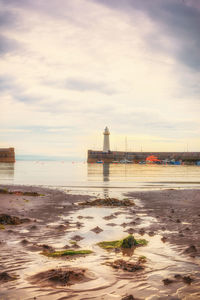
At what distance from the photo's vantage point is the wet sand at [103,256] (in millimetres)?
5008

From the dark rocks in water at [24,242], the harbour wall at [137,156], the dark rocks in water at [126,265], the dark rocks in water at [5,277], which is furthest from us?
the harbour wall at [137,156]

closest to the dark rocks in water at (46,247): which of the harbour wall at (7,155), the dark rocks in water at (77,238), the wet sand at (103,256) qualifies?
the wet sand at (103,256)

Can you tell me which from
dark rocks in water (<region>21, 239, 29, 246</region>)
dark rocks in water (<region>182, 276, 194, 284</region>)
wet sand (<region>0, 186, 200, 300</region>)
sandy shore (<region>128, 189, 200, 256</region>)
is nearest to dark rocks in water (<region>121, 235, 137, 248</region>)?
wet sand (<region>0, 186, 200, 300</region>)

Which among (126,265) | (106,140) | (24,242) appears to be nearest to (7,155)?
(106,140)

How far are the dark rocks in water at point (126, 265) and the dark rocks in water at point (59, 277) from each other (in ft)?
2.84

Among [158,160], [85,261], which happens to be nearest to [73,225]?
[85,261]

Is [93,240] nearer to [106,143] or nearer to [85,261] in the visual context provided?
[85,261]

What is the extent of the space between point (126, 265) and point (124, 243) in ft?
5.20

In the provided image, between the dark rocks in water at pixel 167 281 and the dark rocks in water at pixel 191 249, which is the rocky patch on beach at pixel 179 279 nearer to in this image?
the dark rocks in water at pixel 167 281

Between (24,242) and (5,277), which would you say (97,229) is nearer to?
(24,242)

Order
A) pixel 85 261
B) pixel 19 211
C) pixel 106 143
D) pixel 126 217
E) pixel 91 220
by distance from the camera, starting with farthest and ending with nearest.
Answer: pixel 106 143
pixel 19 211
pixel 126 217
pixel 91 220
pixel 85 261

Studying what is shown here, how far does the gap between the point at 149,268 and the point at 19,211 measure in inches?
390

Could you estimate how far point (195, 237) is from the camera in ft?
29.9

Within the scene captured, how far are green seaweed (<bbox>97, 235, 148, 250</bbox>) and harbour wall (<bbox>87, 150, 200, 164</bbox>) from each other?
536ft
